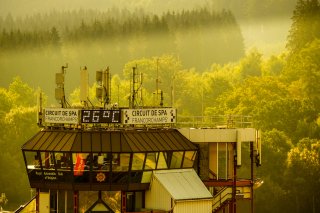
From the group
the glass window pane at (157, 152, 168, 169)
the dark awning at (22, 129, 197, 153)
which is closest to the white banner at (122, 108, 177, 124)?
the dark awning at (22, 129, 197, 153)

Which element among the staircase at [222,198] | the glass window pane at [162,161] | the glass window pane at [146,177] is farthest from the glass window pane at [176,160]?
the staircase at [222,198]

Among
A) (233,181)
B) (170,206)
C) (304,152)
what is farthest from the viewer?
(304,152)

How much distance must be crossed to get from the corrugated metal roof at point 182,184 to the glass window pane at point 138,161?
1440 millimetres

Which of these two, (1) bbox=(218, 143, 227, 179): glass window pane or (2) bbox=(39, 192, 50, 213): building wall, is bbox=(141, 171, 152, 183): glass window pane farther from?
(1) bbox=(218, 143, 227, 179): glass window pane

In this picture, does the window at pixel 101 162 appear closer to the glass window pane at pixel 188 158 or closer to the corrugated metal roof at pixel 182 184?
the corrugated metal roof at pixel 182 184

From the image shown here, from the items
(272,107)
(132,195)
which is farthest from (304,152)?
(132,195)

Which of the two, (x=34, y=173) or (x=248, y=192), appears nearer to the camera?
(x=34, y=173)

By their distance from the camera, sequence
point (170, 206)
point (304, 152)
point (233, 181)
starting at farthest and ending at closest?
1. point (304, 152)
2. point (233, 181)
3. point (170, 206)

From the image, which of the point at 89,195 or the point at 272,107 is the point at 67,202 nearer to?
the point at 89,195

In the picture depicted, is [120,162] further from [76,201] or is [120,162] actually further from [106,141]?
[76,201]

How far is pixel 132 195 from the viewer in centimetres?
9956

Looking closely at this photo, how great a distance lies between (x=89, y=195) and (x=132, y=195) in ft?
10.8

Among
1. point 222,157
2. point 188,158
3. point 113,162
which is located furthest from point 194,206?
point 222,157

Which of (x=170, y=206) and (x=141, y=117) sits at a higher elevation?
(x=141, y=117)
